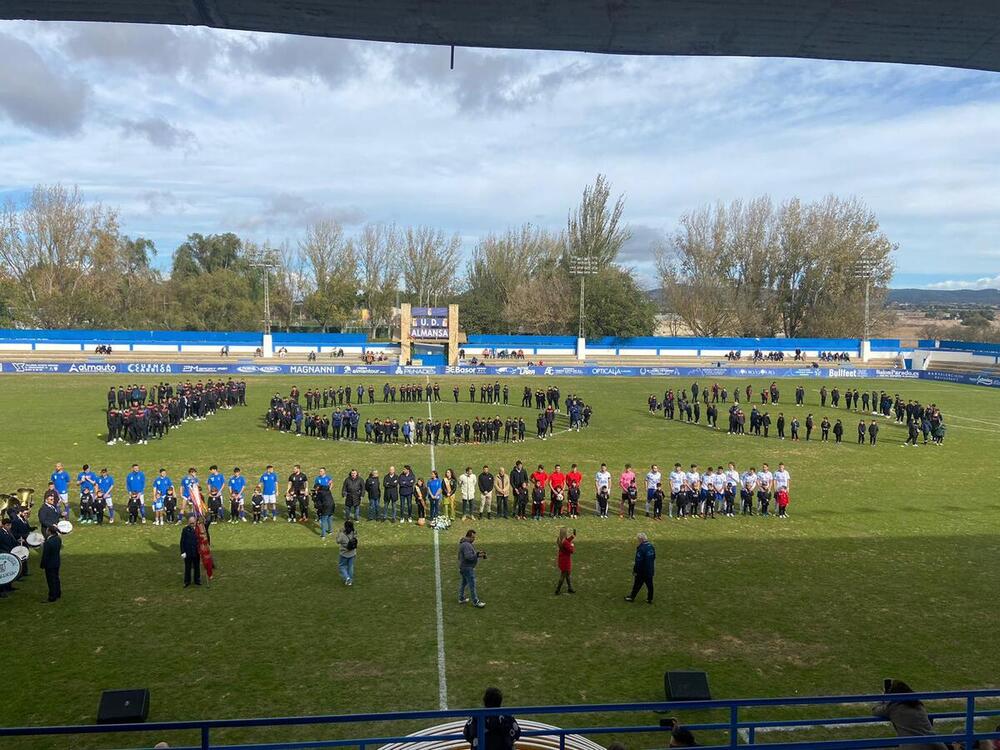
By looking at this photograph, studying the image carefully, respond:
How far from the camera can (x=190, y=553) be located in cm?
1180

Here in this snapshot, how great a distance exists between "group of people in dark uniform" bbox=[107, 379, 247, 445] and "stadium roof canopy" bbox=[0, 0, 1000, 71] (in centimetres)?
2315

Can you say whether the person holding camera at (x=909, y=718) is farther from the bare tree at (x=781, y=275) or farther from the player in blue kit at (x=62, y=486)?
the bare tree at (x=781, y=275)

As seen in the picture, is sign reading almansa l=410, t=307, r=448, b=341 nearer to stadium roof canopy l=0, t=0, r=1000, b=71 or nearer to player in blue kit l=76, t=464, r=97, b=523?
player in blue kit l=76, t=464, r=97, b=523

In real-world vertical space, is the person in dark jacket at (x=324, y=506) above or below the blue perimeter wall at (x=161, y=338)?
below

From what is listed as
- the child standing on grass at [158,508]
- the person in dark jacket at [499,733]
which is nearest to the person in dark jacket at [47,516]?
the child standing on grass at [158,508]

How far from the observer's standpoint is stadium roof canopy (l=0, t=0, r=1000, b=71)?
14.5 ft

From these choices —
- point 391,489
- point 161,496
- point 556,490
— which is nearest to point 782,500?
point 556,490

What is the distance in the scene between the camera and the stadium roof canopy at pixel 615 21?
4.43 metres

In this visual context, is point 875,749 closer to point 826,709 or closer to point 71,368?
point 826,709

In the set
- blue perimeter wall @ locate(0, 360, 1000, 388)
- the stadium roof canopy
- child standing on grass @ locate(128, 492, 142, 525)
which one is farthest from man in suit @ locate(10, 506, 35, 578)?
blue perimeter wall @ locate(0, 360, 1000, 388)

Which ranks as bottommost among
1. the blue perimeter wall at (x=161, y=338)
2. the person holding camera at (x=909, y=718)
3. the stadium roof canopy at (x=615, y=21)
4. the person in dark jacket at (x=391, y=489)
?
the person in dark jacket at (x=391, y=489)

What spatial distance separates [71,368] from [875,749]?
55230 mm

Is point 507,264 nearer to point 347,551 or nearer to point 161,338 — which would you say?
point 161,338

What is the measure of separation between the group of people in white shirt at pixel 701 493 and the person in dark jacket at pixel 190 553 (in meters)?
9.17
